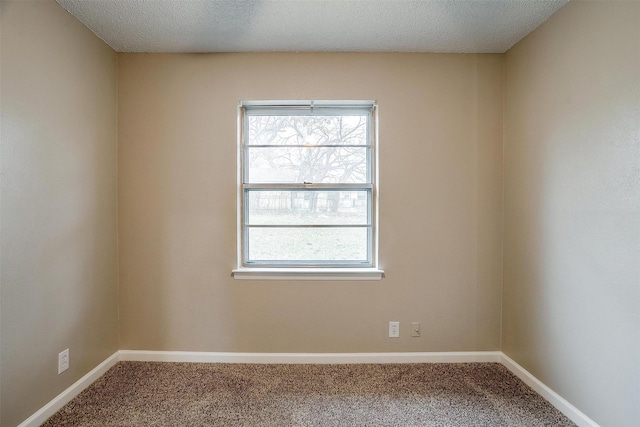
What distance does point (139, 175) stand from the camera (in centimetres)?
243

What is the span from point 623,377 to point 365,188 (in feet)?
6.05

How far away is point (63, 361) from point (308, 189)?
6.62 ft

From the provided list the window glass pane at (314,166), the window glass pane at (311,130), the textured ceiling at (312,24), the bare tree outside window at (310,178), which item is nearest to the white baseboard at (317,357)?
the bare tree outside window at (310,178)

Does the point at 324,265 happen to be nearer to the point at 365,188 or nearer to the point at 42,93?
the point at 365,188

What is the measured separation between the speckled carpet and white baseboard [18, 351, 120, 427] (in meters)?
0.04

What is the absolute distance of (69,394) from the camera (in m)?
1.95

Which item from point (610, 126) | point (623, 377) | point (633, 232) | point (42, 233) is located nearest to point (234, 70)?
point (42, 233)

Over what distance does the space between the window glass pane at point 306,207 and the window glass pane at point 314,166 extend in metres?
0.11

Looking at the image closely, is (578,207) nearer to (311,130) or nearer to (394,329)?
(394,329)

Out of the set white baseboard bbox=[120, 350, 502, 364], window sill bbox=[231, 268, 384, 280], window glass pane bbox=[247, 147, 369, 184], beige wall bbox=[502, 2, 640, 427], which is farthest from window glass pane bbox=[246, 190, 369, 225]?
beige wall bbox=[502, 2, 640, 427]

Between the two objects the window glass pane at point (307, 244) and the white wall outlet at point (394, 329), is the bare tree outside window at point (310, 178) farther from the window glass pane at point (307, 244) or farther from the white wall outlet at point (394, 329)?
the white wall outlet at point (394, 329)

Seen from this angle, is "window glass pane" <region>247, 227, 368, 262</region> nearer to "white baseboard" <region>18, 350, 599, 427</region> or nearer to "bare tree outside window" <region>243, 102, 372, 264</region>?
"bare tree outside window" <region>243, 102, 372, 264</region>

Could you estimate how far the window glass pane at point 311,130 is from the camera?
101 inches

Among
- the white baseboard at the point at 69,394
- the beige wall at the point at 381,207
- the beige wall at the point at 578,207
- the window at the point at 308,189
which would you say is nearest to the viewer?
the beige wall at the point at 578,207
